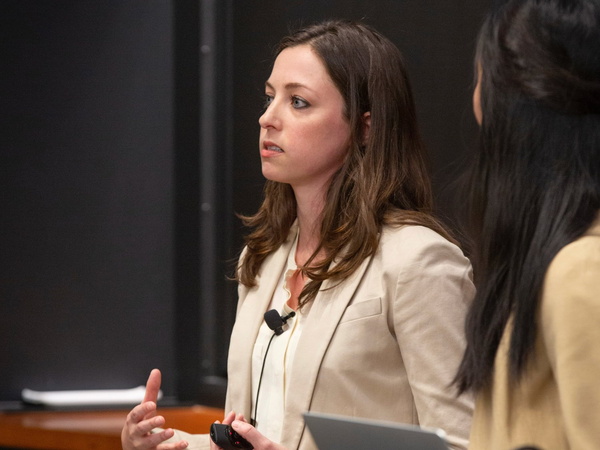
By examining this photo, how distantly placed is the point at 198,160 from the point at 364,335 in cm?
210

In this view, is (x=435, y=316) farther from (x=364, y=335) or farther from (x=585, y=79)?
(x=585, y=79)

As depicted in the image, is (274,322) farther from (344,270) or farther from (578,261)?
(578,261)

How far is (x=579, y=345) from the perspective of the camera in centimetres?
130

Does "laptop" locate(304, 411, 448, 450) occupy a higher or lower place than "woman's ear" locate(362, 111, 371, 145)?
lower

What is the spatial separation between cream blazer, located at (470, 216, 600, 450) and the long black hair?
0.07 feet

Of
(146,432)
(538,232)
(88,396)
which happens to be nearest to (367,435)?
(538,232)

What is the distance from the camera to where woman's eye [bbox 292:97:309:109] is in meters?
2.50

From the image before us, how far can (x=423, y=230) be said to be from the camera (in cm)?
229

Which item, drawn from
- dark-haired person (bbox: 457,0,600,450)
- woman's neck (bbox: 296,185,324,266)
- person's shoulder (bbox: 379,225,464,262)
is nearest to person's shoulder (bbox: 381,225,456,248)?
person's shoulder (bbox: 379,225,464,262)

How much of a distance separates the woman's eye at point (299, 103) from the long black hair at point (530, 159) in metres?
1.03

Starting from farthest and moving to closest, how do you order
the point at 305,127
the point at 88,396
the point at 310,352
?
the point at 88,396 < the point at 305,127 < the point at 310,352

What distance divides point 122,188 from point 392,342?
2.21 metres

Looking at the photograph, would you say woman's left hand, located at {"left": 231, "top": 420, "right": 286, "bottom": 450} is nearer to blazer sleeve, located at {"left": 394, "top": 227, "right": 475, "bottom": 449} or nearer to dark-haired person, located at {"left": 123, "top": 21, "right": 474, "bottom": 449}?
dark-haired person, located at {"left": 123, "top": 21, "right": 474, "bottom": 449}

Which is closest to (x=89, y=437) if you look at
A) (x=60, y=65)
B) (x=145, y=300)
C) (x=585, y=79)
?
(x=145, y=300)
